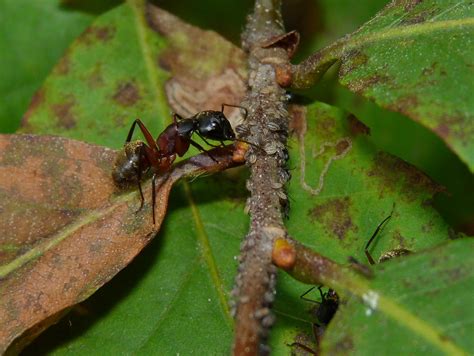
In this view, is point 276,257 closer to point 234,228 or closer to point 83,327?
point 234,228

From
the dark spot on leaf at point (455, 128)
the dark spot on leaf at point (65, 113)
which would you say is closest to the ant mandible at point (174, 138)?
the dark spot on leaf at point (65, 113)

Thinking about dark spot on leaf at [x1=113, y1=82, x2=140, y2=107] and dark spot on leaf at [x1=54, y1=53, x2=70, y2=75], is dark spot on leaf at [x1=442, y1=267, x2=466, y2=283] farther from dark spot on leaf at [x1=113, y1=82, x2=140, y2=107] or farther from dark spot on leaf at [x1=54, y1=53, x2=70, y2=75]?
dark spot on leaf at [x1=54, y1=53, x2=70, y2=75]

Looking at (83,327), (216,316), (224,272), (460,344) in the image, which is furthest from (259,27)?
(460,344)

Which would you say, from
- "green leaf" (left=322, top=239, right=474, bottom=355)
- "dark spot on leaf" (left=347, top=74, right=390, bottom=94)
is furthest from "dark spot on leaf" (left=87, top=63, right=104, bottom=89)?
"green leaf" (left=322, top=239, right=474, bottom=355)

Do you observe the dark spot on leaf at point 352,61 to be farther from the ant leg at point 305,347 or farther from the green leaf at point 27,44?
the green leaf at point 27,44

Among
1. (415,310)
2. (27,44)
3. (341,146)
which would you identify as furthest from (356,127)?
(27,44)
